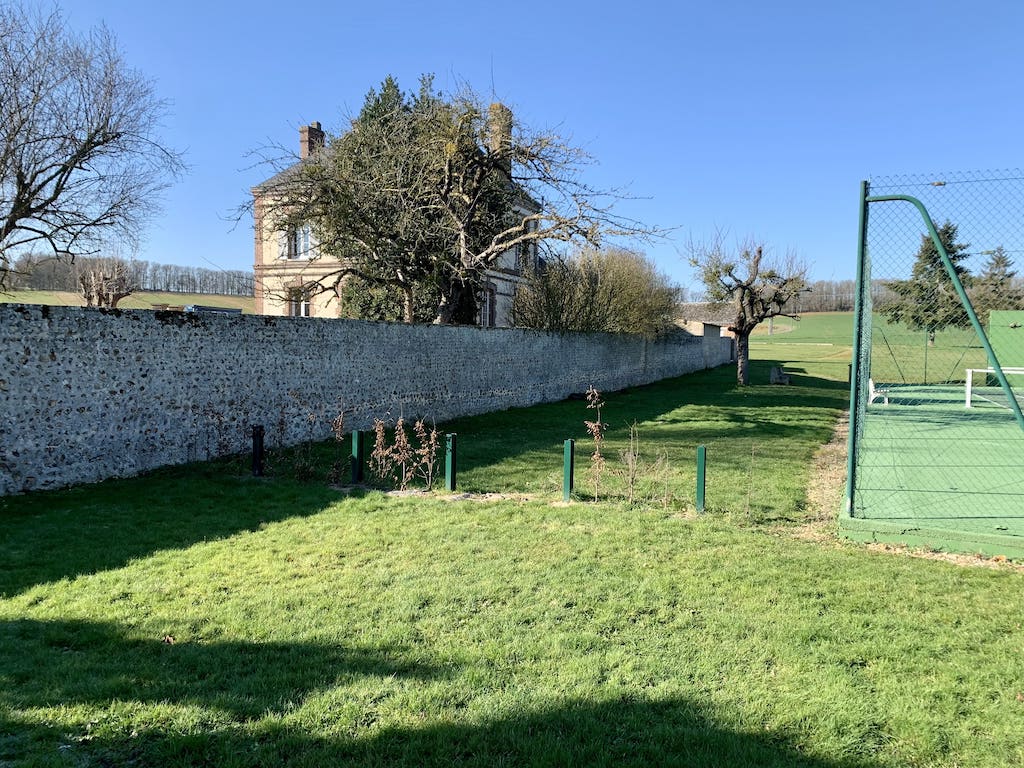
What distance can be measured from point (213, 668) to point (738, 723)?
8.41ft

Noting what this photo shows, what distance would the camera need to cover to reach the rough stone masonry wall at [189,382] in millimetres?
7340

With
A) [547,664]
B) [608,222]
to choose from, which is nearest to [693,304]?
[608,222]

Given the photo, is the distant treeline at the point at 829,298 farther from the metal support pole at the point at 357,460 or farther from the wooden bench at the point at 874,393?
the metal support pole at the point at 357,460

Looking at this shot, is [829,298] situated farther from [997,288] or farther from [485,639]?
[485,639]

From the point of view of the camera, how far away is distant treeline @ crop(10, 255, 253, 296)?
60.5 feet

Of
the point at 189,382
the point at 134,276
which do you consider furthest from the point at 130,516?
the point at 134,276

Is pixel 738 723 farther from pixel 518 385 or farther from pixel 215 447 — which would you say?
pixel 518 385

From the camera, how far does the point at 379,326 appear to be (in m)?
12.7

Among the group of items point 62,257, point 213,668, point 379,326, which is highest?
point 62,257

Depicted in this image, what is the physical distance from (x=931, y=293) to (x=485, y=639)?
11452mm

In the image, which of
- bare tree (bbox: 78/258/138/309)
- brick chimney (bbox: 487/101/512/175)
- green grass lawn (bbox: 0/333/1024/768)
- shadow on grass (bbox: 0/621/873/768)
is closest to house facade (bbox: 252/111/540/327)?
brick chimney (bbox: 487/101/512/175)

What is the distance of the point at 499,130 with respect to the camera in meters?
15.3

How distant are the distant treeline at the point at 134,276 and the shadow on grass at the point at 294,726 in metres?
16.1

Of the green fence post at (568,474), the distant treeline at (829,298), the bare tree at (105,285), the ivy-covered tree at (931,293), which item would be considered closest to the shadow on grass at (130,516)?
the green fence post at (568,474)
